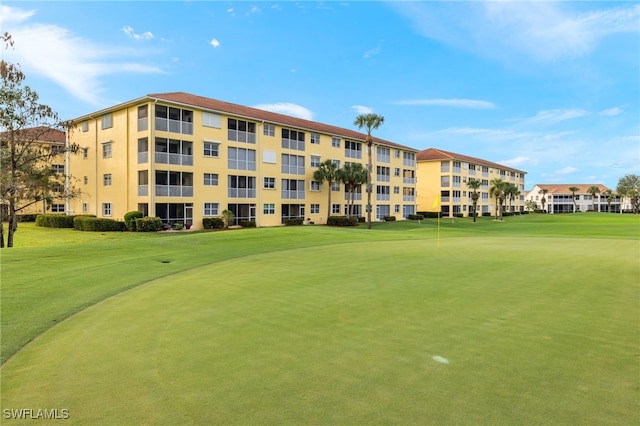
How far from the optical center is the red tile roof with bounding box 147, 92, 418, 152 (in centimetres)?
3925

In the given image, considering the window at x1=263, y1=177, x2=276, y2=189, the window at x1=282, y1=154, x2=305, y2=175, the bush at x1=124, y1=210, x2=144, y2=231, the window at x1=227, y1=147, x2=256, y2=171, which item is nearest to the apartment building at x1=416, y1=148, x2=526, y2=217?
the window at x1=282, y1=154, x2=305, y2=175

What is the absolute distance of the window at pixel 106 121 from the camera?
4056 cm

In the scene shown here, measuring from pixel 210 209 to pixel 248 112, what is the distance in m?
12.9

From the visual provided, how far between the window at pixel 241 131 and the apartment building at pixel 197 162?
0.11 meters

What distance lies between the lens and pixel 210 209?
4100 centimetres

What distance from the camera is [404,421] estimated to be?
3.93 meters

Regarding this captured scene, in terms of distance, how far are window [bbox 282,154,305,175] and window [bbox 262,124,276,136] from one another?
9.90ft

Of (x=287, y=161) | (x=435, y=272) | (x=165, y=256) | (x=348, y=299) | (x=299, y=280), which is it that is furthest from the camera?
(x=287, y=161)

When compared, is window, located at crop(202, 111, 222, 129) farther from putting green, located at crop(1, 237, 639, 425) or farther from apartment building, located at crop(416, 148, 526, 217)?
apartment building, located at crop(416, 148, 526, 217)

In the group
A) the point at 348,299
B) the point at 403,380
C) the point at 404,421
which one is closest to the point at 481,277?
the point at 348,299

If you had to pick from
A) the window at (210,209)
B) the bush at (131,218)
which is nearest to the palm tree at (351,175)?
the window at (210,209)

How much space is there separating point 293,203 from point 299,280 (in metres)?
38.3

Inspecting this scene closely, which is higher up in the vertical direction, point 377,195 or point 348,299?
point 377,195

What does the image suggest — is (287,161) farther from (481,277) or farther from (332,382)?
(332,382)
